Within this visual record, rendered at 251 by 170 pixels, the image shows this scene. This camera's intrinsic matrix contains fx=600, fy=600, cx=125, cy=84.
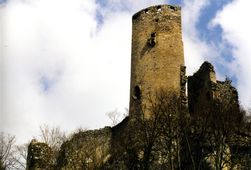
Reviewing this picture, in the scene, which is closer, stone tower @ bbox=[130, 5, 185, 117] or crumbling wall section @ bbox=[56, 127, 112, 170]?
crumbling wall section @ bbox=[56, 127, 112, 170]

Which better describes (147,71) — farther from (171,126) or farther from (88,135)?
(171,126)

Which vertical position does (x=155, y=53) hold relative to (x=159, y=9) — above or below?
below

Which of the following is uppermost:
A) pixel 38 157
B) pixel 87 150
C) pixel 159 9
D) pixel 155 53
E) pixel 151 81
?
pixel 159 9

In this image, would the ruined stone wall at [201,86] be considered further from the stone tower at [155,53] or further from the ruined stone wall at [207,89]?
the stone tower at [155,53]

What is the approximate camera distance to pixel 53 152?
2700 centimetres

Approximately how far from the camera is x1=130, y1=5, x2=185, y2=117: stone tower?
1102 inches

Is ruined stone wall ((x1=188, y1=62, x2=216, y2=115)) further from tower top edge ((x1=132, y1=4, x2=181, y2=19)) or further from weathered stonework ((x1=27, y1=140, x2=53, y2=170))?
weathered stonework ((x1=27, y1=140, x2=53, y2=170))

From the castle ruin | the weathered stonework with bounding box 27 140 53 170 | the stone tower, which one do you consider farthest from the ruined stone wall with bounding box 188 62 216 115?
the weathered stonework with bounding box 27 140 53 170

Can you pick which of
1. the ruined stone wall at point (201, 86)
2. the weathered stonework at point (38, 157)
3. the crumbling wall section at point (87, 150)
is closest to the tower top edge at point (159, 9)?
the ruined stone wall at point (201, 86)

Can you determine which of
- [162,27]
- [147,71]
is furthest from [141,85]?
[162,27]

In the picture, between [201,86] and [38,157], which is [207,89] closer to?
[201,86]

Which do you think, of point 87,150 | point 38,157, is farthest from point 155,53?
point 38,157

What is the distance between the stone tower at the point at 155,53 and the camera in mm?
28000

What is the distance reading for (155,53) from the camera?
28.5m
